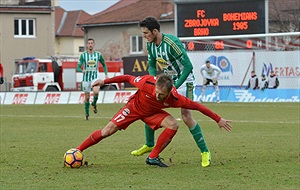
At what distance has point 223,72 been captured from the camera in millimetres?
34844

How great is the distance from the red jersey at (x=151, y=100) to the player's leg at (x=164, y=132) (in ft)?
0.41

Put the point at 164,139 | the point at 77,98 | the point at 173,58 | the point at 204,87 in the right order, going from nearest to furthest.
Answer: the point at 164,139 → the point at 173,58 → the point at 204,87 → the point at 77,98

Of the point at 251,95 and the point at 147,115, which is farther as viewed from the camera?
the point at 251,95

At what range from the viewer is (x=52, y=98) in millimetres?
33969

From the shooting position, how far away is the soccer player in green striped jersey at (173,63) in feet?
33.6

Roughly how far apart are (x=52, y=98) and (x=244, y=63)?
29.4 feet

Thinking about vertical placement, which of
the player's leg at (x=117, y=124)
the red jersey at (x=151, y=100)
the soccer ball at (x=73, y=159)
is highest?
the red jersey at (x=151, y=100)

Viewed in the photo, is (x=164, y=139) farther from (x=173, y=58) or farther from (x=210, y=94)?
(x=210, y=94)

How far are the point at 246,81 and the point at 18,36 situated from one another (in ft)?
110

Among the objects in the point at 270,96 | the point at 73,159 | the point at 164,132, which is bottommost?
the point at 270,96

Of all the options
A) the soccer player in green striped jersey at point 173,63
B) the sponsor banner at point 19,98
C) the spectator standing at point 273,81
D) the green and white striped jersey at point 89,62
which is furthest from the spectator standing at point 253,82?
the soccer player in green striped jersey at point 173,63

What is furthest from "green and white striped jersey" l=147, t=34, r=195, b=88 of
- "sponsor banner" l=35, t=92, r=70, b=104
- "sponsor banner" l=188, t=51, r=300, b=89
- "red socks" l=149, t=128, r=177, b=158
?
"sponsor banner" l=35, t=92, r=70, b=104

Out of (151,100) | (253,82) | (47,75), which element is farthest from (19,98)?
(151,100)

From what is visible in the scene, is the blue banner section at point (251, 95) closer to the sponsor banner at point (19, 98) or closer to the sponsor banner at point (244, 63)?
the sponsor banner at point (244, 63)
